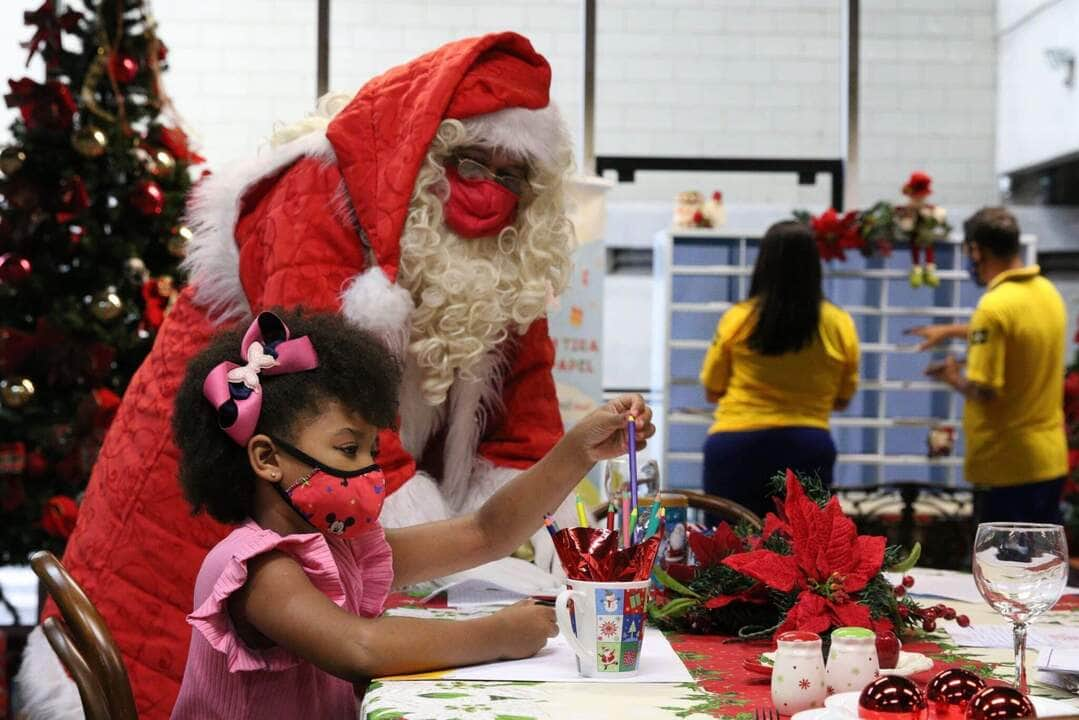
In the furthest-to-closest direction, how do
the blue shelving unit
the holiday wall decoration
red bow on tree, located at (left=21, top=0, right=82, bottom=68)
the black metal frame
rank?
the black metal frame
the blue shelving unit
the holiday wall decoration
red bow on tree, located at (left=21, top=0, right=82, bottom=68)

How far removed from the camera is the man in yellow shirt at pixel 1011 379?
4.24 m

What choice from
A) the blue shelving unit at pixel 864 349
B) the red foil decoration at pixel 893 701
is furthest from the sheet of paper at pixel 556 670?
the blue shelving unit at pixel 864 349

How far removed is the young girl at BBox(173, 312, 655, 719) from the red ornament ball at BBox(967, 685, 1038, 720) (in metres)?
0.52

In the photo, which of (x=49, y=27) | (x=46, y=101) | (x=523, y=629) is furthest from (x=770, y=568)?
(x=49, y=27)

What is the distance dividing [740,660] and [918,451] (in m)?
4.96

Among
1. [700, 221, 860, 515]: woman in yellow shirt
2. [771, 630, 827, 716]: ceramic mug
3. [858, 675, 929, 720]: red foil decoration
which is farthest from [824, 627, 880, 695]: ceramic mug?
[700, 221, 860, 515]: woman in yellow shirt

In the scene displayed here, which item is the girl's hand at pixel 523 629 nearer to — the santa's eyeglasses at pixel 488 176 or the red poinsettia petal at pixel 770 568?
the red poinsettia petal at pixel 770 568

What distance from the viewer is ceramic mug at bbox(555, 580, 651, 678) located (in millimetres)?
1327

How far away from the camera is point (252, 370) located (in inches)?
58.3

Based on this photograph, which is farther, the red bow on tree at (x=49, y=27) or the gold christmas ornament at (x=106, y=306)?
the red bow on tree at (x=49, y=27)

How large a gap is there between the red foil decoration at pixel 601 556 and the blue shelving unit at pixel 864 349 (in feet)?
15.6

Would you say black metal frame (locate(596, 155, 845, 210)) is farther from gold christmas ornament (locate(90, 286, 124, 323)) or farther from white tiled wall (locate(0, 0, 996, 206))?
gold christmas ornament (locate(90, 286, 124, 323))

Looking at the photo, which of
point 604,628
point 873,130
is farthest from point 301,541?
point 873,130

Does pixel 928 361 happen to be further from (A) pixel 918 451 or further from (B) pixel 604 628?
(B) pixel 604 628
